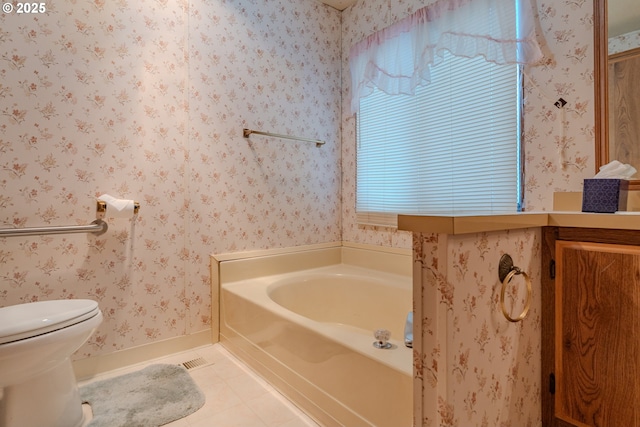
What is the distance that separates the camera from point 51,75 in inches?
62.8

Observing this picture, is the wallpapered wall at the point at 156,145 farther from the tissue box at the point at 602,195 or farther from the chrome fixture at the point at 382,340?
the tissue box at the point at 602,195

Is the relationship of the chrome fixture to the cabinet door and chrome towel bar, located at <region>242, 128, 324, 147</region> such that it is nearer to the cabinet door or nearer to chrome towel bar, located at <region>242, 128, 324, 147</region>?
the cabinet door

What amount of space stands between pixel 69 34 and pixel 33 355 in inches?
58.9

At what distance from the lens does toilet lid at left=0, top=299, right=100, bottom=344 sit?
3.63ft

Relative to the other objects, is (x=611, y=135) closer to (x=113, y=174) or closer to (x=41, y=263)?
(x=113, y=174)

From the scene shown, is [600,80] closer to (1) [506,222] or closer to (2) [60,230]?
(1) [506,222]

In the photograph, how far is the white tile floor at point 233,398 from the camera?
1.37 m

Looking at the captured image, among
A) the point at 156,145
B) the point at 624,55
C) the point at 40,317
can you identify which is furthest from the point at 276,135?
the point at 624,55

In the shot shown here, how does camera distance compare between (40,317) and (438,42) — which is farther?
(438,42)

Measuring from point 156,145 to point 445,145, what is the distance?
66.9 inches

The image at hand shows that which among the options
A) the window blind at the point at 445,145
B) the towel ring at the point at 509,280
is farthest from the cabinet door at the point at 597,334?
the window blind at the point at 445,145

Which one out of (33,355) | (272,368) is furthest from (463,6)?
(33,355)

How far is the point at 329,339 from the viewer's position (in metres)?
1.26

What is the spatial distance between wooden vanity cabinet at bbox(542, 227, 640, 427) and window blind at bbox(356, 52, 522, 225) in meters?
0.72
